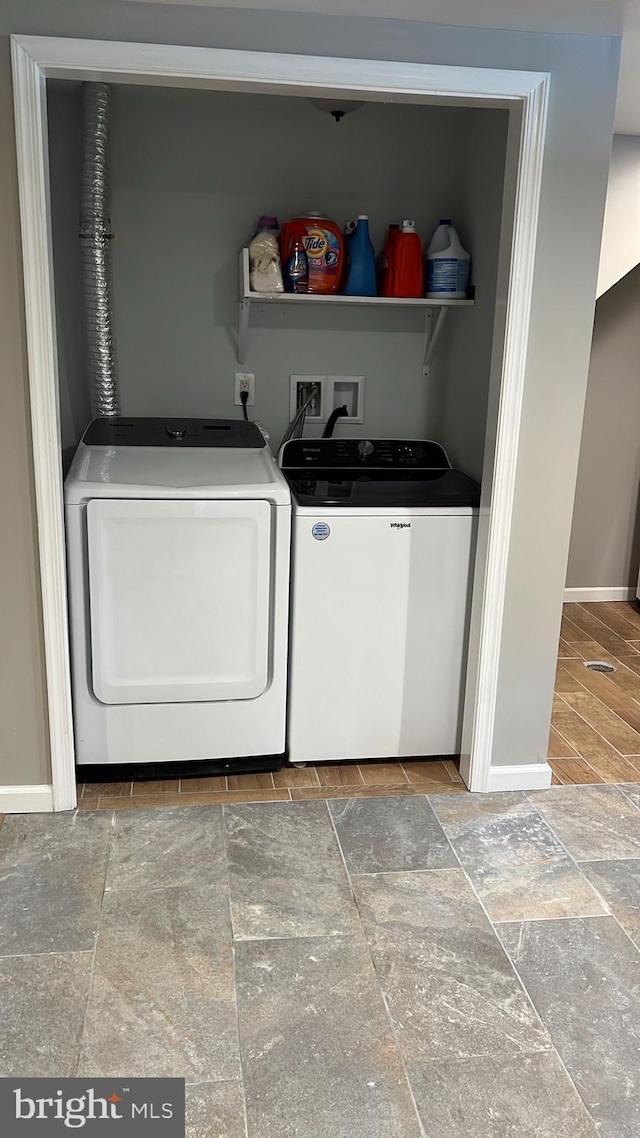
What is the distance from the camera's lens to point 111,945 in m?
1.94

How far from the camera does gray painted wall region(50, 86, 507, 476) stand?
2.85 m

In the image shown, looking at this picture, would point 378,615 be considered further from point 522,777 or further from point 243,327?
point 243,327

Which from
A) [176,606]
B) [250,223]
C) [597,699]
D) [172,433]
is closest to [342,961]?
[176,606]

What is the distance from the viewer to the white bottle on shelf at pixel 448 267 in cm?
288

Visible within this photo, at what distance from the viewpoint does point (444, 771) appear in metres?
2.73

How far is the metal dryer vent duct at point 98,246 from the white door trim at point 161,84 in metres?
0.68

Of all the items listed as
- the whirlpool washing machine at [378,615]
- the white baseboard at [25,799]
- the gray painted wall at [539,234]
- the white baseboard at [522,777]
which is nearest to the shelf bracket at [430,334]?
the whirlpool washing machine at [378,615]

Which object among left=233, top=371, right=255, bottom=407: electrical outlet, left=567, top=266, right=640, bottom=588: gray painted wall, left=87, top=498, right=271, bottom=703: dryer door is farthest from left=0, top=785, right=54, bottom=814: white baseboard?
left=567, top=266, right=640, bottom=588: gray painted wall

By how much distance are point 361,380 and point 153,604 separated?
1203mm

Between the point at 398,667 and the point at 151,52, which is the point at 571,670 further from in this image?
the point at 151,52

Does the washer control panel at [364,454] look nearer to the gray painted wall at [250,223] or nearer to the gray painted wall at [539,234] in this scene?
the gray painted wall at [250,223]

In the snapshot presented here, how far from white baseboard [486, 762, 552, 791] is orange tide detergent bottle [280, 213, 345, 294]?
1576mm

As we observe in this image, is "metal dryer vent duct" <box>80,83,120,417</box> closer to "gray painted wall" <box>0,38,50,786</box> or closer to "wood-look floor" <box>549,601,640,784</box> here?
"gray painted wall" <box>0,38,50,786</box>

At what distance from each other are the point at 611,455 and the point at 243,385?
75.9 inches
